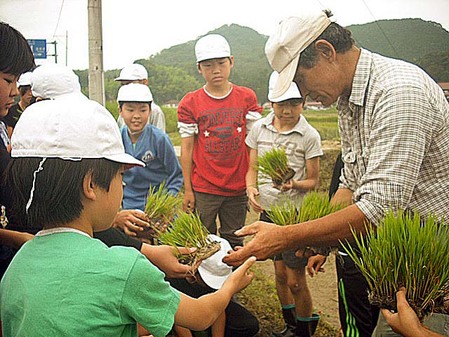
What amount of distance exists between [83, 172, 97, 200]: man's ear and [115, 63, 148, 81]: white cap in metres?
2.95

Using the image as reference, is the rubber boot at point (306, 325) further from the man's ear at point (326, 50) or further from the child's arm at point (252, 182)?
the man's ear at point (326, 50)

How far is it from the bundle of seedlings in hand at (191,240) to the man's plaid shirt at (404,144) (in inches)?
24.6

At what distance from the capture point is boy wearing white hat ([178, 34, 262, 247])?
3.59 metres

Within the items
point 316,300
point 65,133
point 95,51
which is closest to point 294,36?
point 65,133

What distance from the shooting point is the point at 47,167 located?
1300 millimetres

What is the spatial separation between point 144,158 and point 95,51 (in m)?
0.91

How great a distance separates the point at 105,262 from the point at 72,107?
38cm

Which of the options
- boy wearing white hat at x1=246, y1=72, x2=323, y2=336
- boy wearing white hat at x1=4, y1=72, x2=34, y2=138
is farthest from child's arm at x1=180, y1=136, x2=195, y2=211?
boy wearing white hat at x1=4, y1=72, x2=34, y2=138

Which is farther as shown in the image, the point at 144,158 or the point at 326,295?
the point at 326,295

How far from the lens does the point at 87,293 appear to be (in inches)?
47.4

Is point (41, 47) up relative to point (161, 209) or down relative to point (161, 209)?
up

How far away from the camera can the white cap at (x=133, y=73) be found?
418cm

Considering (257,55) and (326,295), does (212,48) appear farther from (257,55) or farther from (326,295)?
(326,295)

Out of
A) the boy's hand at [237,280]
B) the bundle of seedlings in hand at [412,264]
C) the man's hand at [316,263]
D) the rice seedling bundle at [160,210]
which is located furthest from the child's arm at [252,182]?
the bundle of seedlings in hand at [412,264]
